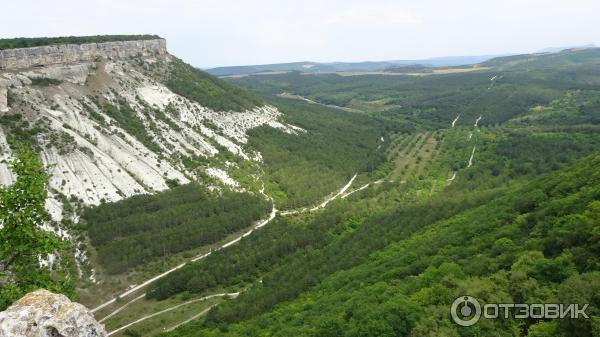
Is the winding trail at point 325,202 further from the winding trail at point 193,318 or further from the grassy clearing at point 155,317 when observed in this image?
the winding trail at point 193,318

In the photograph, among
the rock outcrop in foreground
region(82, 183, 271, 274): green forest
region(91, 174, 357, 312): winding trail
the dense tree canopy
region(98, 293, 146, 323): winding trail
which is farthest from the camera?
region(82, 183, 271, 274): green forest

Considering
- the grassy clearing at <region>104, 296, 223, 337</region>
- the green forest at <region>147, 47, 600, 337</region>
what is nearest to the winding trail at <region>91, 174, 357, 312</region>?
the grassy clearing at <region>104, 296, 223, 337</region>

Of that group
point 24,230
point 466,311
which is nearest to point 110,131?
point 24,230

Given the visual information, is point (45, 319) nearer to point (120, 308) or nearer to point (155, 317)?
point (155, 317)

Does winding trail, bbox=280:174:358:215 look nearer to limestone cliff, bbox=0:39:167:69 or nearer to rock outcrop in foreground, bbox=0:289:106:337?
limestone cliff, bbox=0:39:167:69

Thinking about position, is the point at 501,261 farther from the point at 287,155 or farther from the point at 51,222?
the point at 287,155

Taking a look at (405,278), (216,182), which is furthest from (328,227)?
(405,278)
